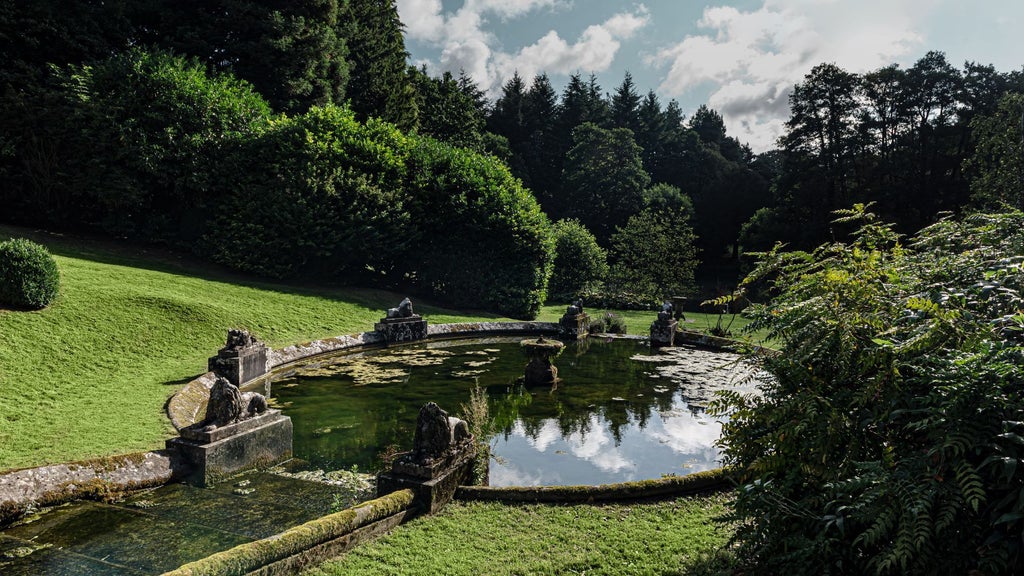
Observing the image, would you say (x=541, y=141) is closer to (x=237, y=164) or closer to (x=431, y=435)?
(x=237, y=164)

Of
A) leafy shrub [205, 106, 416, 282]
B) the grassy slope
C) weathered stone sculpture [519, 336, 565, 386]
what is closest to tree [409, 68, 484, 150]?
leafy shrub [205, 106, 416, 282]

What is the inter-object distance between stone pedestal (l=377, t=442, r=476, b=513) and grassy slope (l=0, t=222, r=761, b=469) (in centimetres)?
401

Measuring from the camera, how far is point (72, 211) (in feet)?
74.3

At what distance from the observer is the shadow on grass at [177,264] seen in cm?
1968

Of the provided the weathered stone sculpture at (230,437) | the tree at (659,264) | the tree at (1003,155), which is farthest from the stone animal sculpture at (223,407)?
the tree at (1003,155)

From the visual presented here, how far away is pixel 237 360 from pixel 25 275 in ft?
Result: 17.2

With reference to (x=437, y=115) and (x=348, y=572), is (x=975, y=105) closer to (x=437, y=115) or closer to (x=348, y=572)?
(x=437, y=115)

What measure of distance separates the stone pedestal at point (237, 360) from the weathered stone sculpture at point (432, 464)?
699 centimetres

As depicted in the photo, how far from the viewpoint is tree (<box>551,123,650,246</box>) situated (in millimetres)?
49969

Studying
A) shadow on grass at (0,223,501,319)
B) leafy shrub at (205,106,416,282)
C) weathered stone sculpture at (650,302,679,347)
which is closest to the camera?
weathered stone sculpture at (650,302,679,347)

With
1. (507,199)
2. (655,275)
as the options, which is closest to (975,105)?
(655,275)

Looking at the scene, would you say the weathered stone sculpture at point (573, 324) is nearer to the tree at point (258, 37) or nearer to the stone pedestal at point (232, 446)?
the stone pedestal at point (232, 446)

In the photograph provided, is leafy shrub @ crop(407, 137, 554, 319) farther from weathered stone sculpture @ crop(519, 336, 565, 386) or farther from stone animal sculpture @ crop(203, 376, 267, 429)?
stone animal sculpture @ crop(203, 376, 267, 429)

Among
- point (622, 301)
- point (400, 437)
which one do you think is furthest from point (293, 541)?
point (622, 301)
